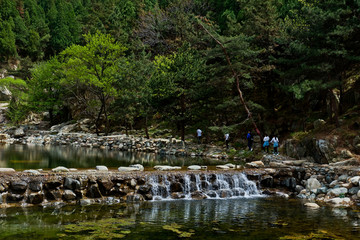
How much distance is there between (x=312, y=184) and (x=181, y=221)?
8.90 metres

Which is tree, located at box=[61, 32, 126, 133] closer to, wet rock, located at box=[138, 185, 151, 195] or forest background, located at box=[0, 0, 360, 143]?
forest background, located at box=[0, 0, 360, 143]

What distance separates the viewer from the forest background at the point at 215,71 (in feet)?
68.4

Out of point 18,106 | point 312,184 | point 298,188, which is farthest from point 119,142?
point 18,106

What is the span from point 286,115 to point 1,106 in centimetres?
5410

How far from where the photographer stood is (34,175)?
13.6m

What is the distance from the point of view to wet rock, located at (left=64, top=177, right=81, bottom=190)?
13.6 m

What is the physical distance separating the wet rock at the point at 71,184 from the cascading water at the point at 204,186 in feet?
10.9

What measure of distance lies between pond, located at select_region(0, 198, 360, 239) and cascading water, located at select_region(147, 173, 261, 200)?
121 cm

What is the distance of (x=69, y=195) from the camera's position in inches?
522

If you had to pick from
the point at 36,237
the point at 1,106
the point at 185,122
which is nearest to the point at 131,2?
the point at 1,106

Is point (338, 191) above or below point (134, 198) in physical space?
above

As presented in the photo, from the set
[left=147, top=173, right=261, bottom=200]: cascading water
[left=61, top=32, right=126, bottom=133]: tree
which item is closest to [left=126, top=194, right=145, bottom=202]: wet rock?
[left=147, top=173, right=261, bottom=200]: cascading water

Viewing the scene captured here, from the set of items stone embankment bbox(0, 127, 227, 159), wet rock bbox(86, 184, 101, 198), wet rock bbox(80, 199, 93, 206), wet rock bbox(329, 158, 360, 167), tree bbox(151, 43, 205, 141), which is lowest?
wet rock bbox(80, 199, 93, 206)

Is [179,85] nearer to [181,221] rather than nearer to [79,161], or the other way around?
[79,161]
